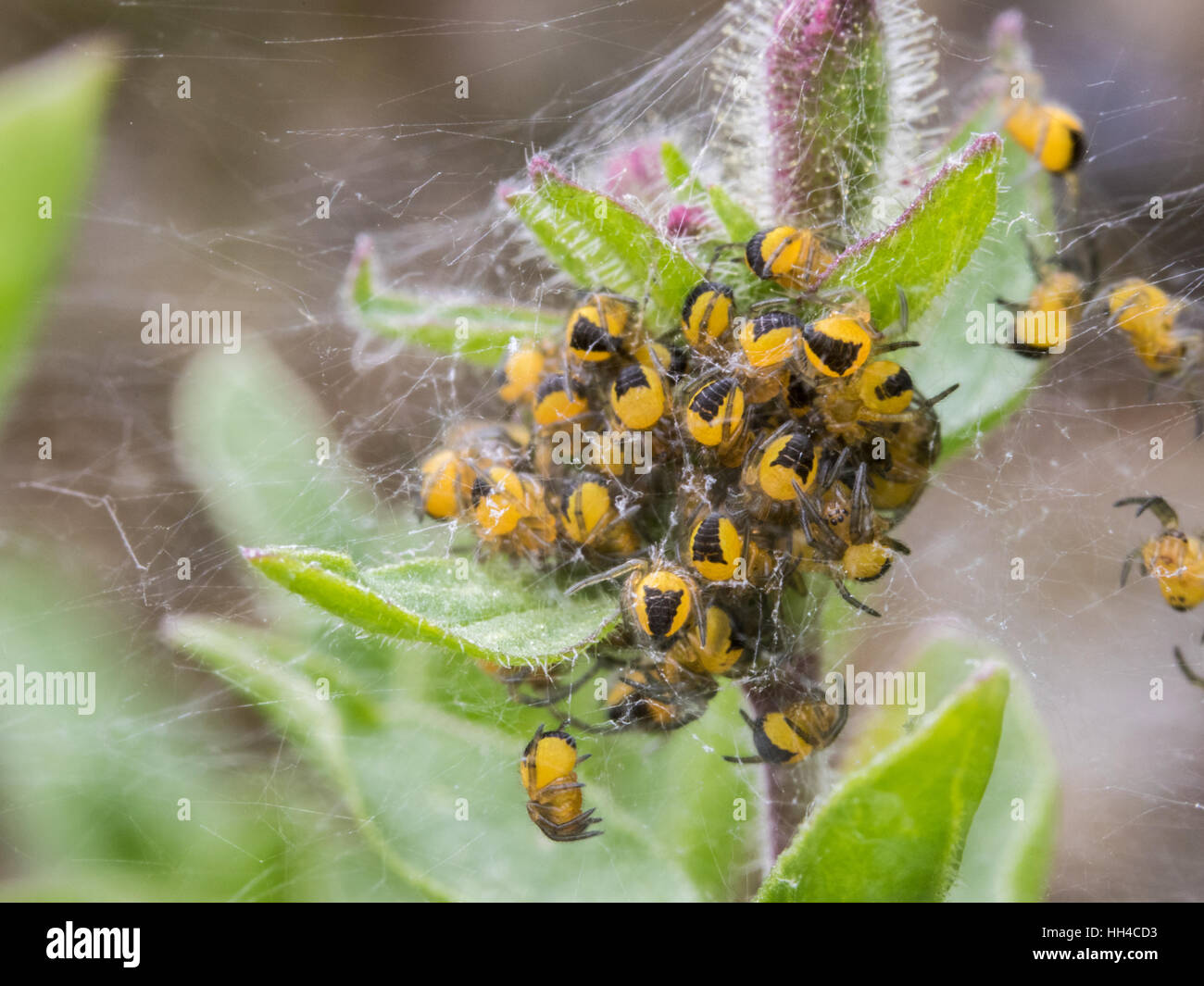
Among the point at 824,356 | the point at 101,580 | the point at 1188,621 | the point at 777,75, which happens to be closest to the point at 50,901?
the point at 101,580

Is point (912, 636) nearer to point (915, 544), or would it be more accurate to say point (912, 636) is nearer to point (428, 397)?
point (915, 544)

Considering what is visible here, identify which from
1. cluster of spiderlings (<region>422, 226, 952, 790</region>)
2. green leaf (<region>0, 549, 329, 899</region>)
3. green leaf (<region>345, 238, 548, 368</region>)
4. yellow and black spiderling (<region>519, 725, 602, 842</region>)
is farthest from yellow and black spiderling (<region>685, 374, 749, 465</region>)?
green leaf (<region>0, 549, 329, 899</region>)

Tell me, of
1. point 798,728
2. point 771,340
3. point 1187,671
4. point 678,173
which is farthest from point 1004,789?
point 678,173

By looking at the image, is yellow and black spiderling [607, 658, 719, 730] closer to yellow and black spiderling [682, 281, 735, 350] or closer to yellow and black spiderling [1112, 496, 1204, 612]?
yellow and black spiderling [682, 281, 735, 350]

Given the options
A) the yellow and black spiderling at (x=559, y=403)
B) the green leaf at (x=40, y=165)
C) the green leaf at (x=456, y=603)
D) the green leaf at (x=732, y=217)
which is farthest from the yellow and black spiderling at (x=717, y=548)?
the green leaf at (x=40, y=165)

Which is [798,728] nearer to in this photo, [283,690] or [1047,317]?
[1047,317]
